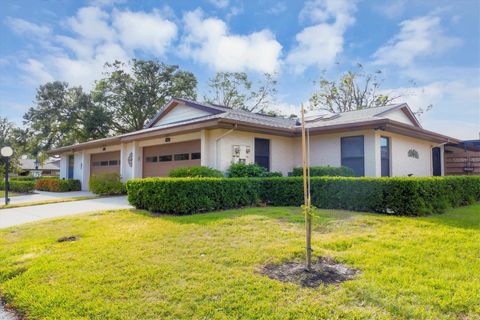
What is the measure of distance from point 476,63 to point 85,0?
575 inches

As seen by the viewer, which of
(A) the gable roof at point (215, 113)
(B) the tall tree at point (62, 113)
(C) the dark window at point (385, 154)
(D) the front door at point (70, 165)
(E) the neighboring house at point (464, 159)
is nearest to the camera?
(C) the dark window at point (385, 154)

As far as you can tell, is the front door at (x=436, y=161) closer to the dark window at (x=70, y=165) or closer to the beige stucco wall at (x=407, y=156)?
the beige stucco wall at (x=407, y=156)

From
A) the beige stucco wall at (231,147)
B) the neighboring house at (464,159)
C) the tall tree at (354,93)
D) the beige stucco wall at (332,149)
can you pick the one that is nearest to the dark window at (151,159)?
the beige stucco wall at (231,147)

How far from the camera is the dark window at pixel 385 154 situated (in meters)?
11.7

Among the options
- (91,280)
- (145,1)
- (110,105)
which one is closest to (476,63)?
(145,1)

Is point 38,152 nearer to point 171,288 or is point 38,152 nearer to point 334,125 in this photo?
point 334,125

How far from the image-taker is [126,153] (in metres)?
16.2

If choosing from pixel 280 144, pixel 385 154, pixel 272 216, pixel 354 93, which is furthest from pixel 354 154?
pixel 354 93

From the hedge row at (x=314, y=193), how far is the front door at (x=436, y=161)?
726 cm

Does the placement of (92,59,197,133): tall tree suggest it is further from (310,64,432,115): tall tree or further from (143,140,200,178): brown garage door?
(143,140,200,178): brown garage door

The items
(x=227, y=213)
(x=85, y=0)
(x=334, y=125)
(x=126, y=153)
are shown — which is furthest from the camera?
(x=126, y=153)

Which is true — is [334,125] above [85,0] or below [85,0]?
below

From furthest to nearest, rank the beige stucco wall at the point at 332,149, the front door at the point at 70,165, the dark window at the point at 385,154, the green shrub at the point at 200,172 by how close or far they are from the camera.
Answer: the front door at the point at 70,165 → the dark window at the point at 385,154 → the beige stucco wall at the point at 332,149 → the green shrub at the point at 200,172

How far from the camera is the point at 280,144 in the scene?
1336 centimetres
